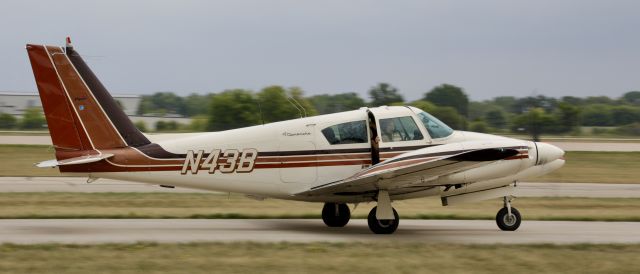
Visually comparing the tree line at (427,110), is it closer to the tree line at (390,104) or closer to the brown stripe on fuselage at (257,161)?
the tree line at (390,104)

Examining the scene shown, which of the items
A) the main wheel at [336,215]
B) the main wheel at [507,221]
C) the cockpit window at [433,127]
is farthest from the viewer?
the main wheel at [336,215]

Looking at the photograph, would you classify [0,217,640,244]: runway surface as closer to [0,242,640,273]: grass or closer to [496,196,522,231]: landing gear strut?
[496,196,522,231]: landing gear strut

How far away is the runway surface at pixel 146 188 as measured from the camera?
81.2ft

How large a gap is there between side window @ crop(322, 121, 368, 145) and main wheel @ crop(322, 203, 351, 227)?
173 cm

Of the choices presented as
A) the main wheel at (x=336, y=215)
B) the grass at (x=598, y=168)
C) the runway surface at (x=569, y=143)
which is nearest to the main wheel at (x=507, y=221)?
the main wheel at (x=336, y=215)

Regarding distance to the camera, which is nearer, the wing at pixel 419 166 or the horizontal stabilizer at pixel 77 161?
the wing at pixel 419 166

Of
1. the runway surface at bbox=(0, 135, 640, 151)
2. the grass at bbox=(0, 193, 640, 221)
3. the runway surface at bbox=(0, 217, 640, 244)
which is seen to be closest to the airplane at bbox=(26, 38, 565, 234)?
the runway surface at bbox=(0, 217, 640, 244)

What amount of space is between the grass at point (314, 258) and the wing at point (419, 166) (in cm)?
139

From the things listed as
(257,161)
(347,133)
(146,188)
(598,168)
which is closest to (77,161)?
(257,161)

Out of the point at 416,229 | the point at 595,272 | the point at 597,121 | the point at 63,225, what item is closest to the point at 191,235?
the point at 63,225

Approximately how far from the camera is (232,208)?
20.1 m

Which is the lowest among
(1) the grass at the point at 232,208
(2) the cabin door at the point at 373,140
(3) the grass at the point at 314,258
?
(3) the grass at the point at 314,258

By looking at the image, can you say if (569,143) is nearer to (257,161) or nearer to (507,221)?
(507,221)

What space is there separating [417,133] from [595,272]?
16.3ft
